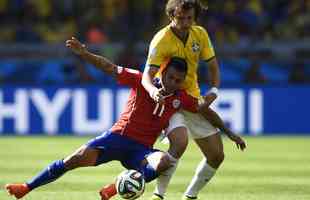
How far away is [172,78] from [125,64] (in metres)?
12.5

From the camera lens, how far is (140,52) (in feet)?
73.5

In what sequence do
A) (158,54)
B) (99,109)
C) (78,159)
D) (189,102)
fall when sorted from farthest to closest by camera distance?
(99,109) < (189,102) < (158,54) < (78,159)

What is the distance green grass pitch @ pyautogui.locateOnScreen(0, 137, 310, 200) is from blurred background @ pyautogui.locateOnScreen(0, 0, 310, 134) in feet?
2.03

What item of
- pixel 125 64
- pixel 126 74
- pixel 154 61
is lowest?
pixel 125 64

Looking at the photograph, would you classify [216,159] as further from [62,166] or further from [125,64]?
[125,64]

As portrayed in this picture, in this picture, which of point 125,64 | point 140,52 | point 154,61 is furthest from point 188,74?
point 140,52

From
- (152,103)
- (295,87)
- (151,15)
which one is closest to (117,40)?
(151,15)

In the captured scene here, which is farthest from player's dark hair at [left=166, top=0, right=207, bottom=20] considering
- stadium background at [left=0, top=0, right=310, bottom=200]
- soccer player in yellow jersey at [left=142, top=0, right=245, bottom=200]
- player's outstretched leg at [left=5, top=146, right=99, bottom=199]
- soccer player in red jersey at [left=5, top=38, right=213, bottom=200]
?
stadium background at [left=0, top=0, right=310, bottom=200]

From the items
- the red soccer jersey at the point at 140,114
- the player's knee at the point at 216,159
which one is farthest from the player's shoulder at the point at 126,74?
the player's knee at the point at 216,159

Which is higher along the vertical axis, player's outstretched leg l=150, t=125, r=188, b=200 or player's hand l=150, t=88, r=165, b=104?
player's hand l=150, t=88, r=165, b=104

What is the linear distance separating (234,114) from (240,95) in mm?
417

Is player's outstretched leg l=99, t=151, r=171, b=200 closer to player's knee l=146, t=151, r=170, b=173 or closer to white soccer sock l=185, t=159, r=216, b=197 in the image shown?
player's knee l=146, t=151, r=170, b=173

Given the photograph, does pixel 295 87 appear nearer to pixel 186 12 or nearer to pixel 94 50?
pixel 94 50

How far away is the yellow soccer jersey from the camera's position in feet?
32.3
